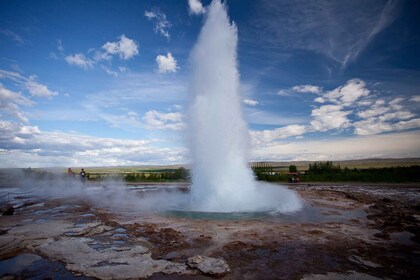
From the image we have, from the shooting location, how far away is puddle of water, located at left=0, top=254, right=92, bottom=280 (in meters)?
4.96

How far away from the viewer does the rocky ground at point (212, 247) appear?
5098mm

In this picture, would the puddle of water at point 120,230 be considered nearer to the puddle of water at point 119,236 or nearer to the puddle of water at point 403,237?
the puddle of water at point 119,236

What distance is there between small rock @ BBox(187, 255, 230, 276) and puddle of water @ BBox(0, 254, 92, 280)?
212cm

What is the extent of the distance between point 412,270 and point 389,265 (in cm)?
38

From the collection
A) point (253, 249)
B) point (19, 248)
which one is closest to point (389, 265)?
point (253, 249)

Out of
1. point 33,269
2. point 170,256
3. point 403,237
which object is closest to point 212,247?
point 170,256

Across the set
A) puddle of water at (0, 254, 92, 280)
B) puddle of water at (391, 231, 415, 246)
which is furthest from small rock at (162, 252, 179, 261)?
puddle of water at (391, 231, 415, 246)

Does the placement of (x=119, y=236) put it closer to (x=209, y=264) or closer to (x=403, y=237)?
(x=209, y=264)

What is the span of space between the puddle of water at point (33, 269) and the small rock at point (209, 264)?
83.3 inches

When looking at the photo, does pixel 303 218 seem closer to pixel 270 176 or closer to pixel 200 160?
pixel 200 160

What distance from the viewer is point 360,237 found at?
24.3 ft

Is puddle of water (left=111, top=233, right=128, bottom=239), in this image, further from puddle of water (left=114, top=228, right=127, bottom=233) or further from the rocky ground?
puddle of water (left=114, top=228, right=127, bottom=233)

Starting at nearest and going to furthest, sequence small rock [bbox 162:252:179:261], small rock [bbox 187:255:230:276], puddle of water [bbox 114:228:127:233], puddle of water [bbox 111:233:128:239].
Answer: small rock [bbox 187:255:230:276] → small rock [bbox 162:252:179:261] → puddle of water [bbox 111:233:128:239] → puddle of water [bbox 114:228:127:233]

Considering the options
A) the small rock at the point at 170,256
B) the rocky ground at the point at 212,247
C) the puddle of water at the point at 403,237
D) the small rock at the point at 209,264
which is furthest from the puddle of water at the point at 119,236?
the puddle of water at the point at 403,237
